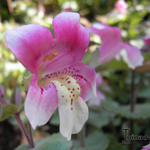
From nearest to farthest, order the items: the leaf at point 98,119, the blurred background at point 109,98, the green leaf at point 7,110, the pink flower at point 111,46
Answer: the green leaf at point 7,110 → the pink flower at point 111,46 → the blurred background at point 109,98 → the leaf at point 98,119

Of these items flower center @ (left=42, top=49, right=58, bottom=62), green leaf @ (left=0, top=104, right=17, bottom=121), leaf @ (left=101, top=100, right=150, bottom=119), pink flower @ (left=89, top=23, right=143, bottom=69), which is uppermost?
flower center @ (left=42, top=49, right=58, bottom=62)

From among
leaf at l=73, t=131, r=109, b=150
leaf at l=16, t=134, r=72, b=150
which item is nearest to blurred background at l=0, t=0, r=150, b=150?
leaf at l=73, t=131, r=109, b=150

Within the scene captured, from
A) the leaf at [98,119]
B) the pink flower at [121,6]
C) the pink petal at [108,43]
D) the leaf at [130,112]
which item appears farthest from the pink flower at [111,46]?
the pink flower at [121,6]

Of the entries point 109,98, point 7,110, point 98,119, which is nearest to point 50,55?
point 7,110

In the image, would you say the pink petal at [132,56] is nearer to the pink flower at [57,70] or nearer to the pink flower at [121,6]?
the pink flower at [57,70]

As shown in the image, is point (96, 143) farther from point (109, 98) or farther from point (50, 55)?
point (50, 55)

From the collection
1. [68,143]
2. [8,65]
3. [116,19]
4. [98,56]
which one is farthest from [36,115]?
[116,19]

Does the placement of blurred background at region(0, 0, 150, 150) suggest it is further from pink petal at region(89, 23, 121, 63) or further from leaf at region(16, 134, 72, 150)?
leaf at region(16, 134, 72, 150)
